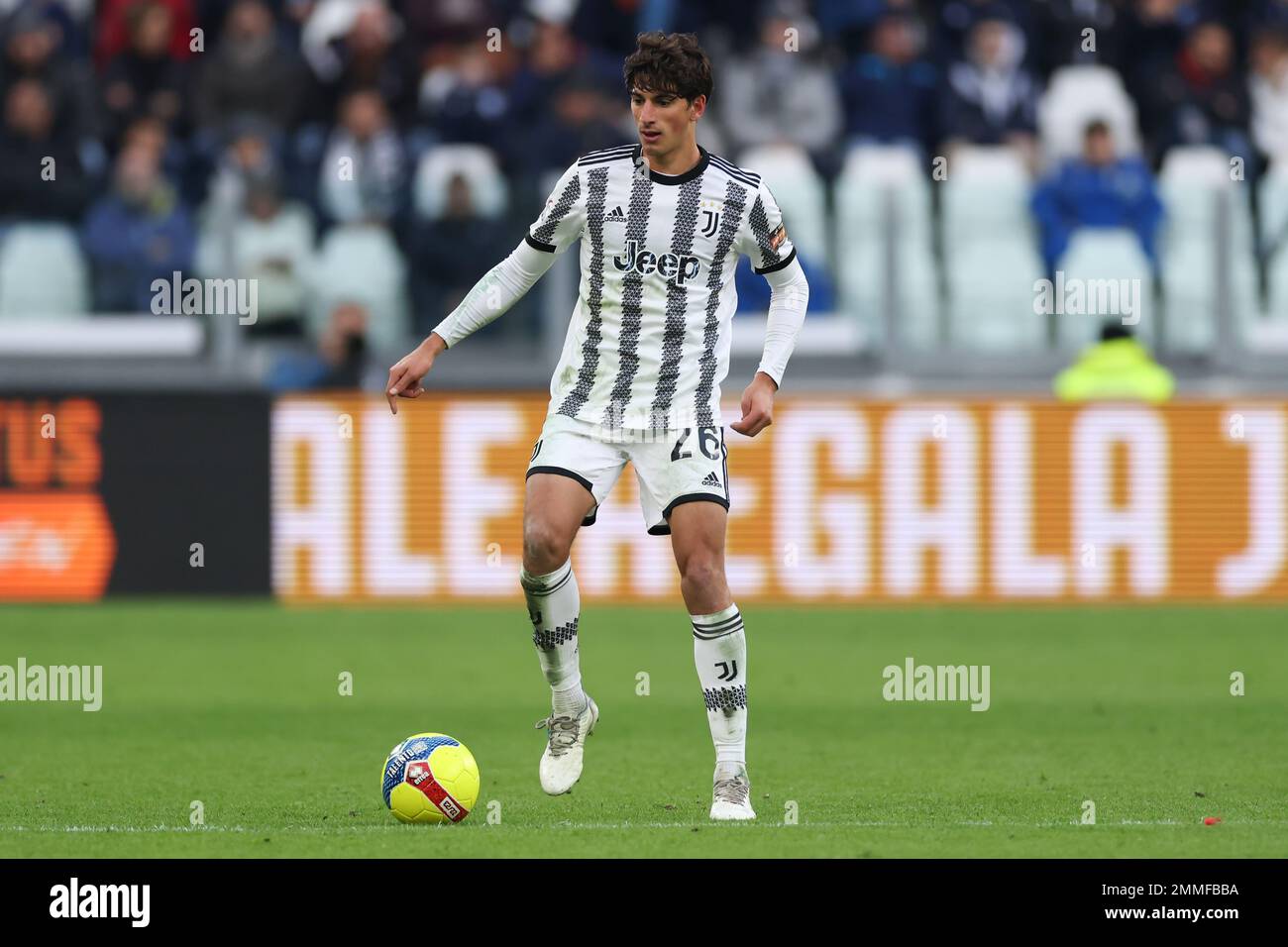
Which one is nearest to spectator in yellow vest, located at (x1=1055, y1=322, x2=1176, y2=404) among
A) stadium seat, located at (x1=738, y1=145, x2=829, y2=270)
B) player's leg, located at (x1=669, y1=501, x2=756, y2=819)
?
stadium seat, located at (x1=738, y1=145, x2=829, y2=270)

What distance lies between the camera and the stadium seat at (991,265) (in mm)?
15008

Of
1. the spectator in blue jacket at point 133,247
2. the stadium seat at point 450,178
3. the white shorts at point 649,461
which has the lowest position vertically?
the white shorts at point 649,461

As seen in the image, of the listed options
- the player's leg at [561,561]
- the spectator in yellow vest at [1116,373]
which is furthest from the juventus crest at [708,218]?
the spectator in yellow vest at [1116,373]

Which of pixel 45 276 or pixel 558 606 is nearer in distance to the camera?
pixel 558 606

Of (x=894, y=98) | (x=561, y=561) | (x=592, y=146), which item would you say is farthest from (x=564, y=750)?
(x=894, y=98)

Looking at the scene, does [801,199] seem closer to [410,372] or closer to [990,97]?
[990,97]

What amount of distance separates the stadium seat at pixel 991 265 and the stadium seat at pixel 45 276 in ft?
18.5

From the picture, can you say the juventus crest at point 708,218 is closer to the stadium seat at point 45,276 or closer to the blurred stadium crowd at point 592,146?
the blurred stadium crowd at point 592,146

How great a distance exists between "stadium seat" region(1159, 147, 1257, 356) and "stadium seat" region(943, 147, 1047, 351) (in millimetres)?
846

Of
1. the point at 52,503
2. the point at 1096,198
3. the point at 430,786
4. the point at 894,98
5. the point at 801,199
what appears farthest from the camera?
the point at 894,98

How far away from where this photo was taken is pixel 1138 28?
709 inches

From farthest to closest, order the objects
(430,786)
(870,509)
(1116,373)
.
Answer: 1. (1116,373)
2. (870,509)
3. (430,786)

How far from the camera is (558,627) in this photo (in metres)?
7.68

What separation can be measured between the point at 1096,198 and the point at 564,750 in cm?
877
